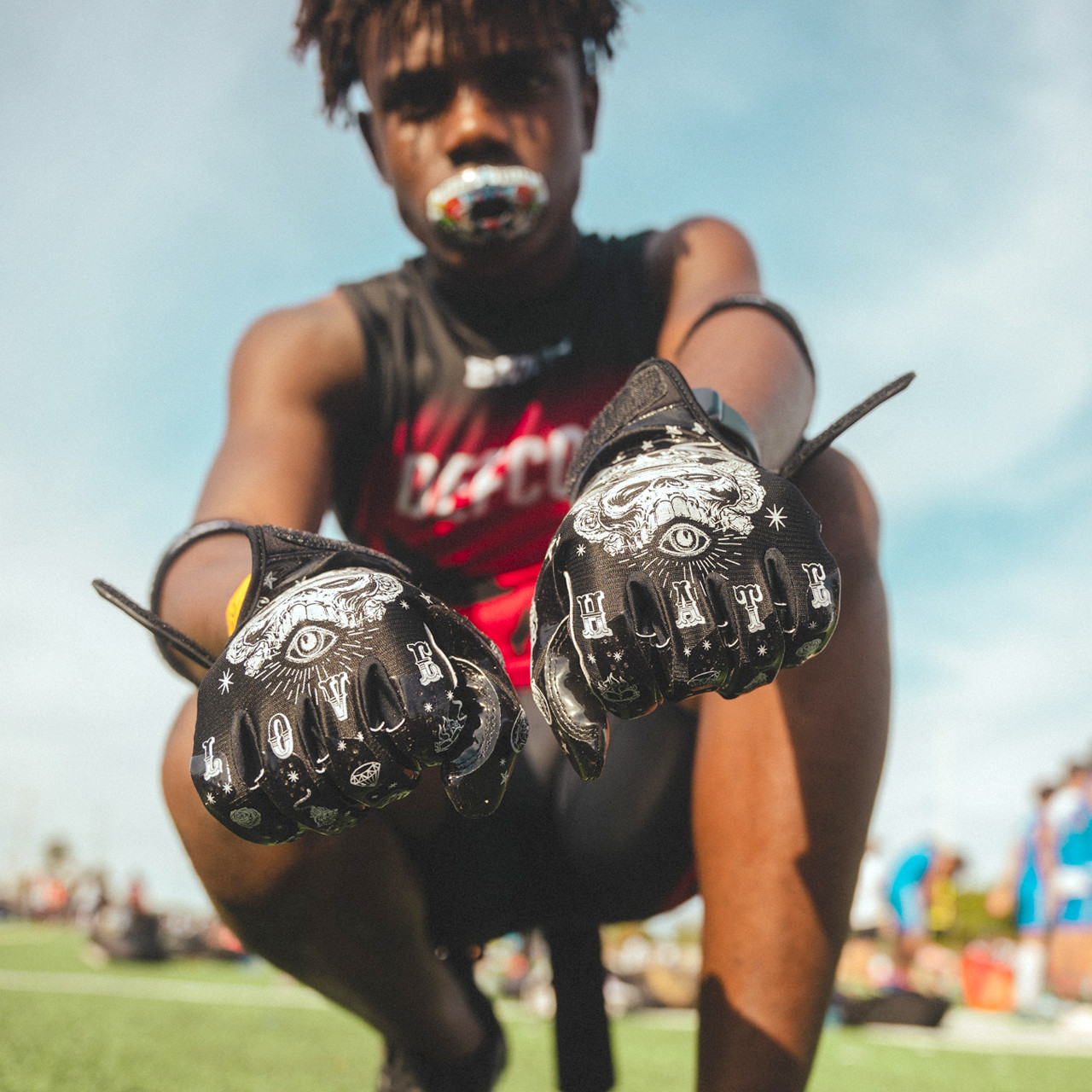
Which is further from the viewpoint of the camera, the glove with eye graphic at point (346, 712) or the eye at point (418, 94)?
the eye at point (418, 94)

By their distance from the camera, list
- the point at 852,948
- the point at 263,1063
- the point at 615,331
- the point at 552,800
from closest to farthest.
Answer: the point at 552,800 < the point at 615,331 < the point at 263,1063 < the point at 852,948

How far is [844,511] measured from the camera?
134cm

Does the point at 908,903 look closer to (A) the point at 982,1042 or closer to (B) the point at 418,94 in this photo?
(A) the point at 982,1042

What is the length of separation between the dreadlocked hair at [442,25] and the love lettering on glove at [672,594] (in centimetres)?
110

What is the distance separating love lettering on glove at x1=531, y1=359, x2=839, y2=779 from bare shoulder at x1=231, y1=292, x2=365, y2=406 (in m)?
0.93

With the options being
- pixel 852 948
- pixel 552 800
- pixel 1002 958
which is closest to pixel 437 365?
pixel 552 800

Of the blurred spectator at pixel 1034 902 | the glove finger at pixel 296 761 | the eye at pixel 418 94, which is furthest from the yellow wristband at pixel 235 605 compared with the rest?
the blurred spectator at pixel 1034 902

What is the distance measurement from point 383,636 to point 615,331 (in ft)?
3.62

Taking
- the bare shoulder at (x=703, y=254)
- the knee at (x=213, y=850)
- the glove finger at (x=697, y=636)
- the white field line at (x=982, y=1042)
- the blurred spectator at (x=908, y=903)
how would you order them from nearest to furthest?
the glove finger at (x=697, y=636)
the knee at (x=213, y=850)
the bare shoulder at (x=703, y=254)
the white field line at (x=982, y=1042)
the blurred spectator at (x=908, y=903)

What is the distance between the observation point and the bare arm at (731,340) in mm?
1224

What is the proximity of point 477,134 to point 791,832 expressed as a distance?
3.77ft

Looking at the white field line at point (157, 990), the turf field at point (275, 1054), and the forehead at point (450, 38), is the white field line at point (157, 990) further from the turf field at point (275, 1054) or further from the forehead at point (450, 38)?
the forehead at point (450, 38)

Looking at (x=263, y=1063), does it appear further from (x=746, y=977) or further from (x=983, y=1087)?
(x=746, y=977)

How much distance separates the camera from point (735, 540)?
0.82 metres
